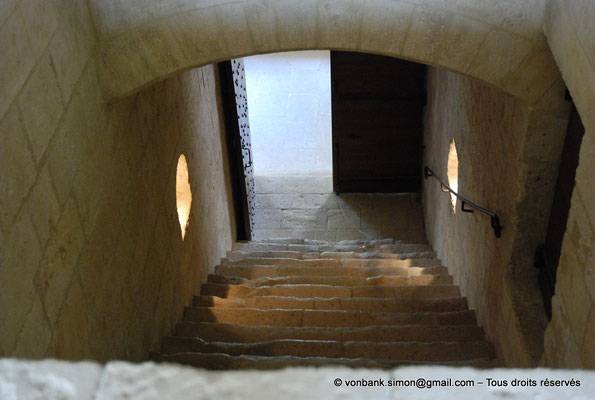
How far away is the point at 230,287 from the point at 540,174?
11.2 ft

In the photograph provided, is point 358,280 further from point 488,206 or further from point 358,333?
point 488,206

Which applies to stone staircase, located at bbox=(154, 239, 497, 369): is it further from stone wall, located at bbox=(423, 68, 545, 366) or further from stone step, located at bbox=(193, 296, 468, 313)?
stone wall, located at bbox=(423, 68, 545, 366)

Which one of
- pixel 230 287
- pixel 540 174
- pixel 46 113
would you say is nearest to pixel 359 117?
pixel 230 287

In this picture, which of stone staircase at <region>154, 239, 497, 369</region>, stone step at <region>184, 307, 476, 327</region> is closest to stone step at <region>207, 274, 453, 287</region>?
stone staircase at <region>154, 239, 497, 369</region>

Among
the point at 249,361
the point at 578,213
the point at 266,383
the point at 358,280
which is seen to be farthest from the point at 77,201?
the point at 358,280

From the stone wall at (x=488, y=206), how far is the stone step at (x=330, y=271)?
1.01 feet

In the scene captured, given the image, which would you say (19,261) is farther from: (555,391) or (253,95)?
(253,95)

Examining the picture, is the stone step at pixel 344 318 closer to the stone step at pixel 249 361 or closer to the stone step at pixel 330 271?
the stone step at pixel 249 361

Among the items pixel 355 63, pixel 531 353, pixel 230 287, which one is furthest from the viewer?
pixel 355 63

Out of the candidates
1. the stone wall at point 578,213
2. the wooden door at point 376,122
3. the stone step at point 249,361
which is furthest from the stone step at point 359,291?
the wooden door at point 376,122

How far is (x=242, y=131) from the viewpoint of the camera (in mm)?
8469

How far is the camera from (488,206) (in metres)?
4.70

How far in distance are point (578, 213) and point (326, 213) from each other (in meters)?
7.15

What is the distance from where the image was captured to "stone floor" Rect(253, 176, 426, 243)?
372 inches
